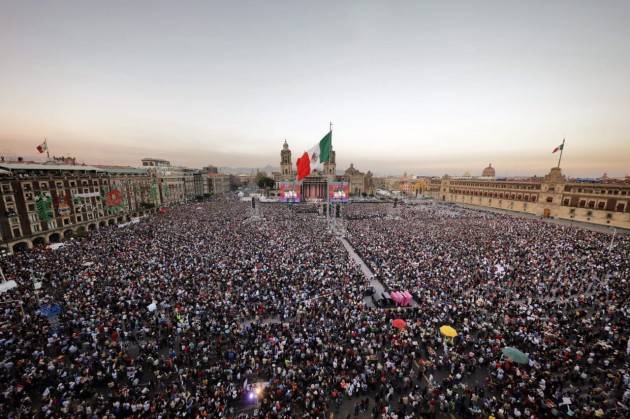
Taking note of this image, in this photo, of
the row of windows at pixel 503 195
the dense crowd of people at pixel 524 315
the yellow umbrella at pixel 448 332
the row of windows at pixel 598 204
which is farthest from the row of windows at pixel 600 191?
the yellow umbrella at pixel 448 332

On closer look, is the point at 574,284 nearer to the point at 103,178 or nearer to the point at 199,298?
the point at 199,298

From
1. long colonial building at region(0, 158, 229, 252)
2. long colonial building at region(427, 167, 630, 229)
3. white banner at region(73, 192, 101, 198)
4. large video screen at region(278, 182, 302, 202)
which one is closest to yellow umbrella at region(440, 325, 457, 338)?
long colonial building at region(0, 158, 229, 252)

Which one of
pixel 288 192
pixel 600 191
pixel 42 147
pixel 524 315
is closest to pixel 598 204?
pixel 600 191

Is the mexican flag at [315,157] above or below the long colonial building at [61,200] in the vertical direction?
above

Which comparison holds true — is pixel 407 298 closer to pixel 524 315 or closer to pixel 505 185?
pixel 524 315

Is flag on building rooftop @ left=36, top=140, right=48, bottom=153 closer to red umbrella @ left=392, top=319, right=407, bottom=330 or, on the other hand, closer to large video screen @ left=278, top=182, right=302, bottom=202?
large video screen @ left=278, top=182, right=302, bottom=202

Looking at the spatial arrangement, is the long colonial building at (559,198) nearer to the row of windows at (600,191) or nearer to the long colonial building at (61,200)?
the row of windows at (600,191)
